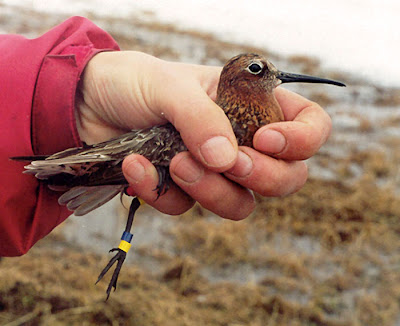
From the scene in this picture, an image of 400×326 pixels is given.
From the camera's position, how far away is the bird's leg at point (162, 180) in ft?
7.20

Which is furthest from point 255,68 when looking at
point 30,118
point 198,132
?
point 30,118

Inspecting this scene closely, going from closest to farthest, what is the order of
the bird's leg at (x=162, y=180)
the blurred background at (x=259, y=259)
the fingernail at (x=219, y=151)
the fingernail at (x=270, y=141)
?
the fingernail at (x=219, y=151), the fingernail at (x=270, y=141), the bird's leg at (x=162, y=180), the blurred background at (x=259, y=259)

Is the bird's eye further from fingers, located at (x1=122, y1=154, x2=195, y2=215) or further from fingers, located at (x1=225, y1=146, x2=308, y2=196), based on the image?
fingers, located at (x1=122, y1=154, x2=195, y2=215)

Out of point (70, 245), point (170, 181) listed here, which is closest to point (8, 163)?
point (170, 181)

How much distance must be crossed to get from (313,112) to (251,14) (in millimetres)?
9127

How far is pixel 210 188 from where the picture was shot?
7.27 feet

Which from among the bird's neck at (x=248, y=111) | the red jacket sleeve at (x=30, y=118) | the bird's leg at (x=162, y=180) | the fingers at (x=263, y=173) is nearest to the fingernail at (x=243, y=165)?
the fingers at (x=263, y=173)

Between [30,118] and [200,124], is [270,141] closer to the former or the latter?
[200,124]

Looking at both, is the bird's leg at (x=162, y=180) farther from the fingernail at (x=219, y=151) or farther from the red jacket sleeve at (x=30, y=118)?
the red jacket sleeve at (x=30, y=118)

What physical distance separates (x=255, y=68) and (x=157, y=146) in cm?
61

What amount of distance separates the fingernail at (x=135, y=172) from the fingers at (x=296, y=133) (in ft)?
1.75

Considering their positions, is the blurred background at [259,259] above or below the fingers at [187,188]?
below

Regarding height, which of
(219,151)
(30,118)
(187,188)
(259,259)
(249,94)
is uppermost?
(249,94)

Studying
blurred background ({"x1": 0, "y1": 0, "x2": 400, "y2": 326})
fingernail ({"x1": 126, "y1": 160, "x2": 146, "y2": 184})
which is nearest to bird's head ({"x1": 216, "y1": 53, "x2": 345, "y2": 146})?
fingernail ({"x1": 126, "y1": 160, "x2": 146, "y2": 184})
